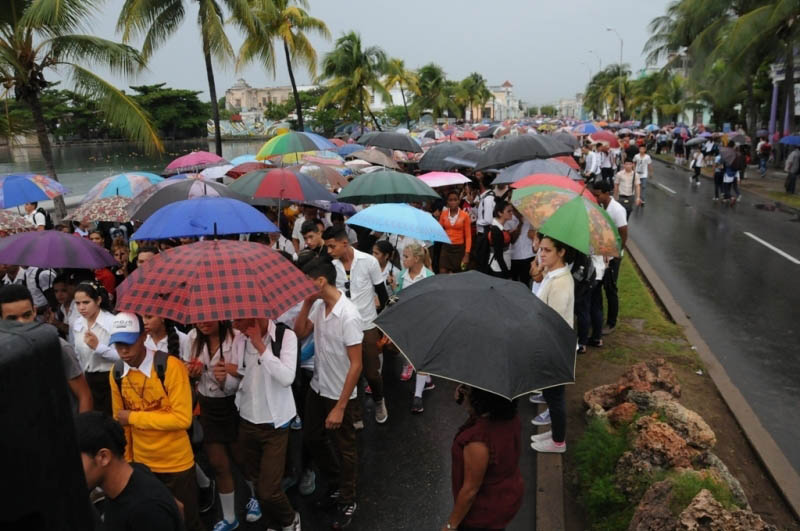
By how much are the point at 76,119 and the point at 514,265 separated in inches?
2409

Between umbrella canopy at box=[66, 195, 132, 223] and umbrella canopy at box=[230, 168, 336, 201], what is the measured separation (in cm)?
144

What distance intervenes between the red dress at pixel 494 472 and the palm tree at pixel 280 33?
14.5 m

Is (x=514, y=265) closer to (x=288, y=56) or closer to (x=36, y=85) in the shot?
(x=36, y=85)

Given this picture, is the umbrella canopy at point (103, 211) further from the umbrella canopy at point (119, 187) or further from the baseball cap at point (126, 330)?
the baseball cap at point (126, 330)

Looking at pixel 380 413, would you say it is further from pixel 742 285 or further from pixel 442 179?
pixel 742 285

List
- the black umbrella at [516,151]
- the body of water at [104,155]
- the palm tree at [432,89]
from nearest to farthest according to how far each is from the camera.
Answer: the black umbrella at [516,151] < the body of water at [104,155] < the palm tree at [432,89]

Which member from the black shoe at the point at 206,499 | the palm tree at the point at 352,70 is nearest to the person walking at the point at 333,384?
the black shoe at the point at 206,499

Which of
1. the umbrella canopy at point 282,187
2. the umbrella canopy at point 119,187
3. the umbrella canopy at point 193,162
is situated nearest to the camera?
the umbrella canopy at point 282,187

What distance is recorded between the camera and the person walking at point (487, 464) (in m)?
2.61

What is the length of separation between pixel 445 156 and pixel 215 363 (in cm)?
804

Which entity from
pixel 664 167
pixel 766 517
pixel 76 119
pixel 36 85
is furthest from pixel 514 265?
pixel 76 119

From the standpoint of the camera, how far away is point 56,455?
79 cm

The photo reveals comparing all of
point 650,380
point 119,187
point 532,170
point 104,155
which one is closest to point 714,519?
point 650,380

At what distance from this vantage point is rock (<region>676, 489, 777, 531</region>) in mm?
2881
